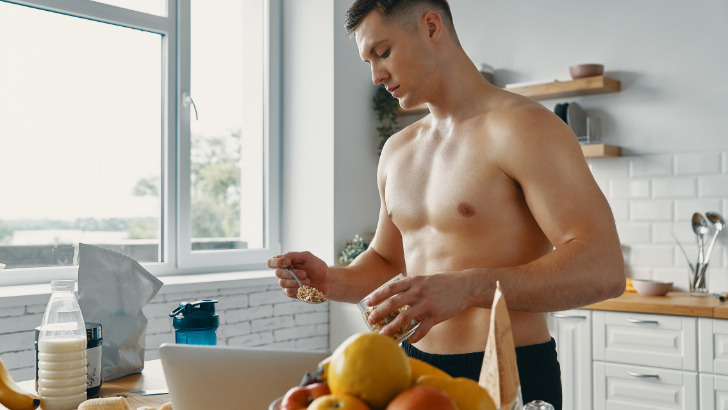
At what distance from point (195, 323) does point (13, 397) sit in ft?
1.34

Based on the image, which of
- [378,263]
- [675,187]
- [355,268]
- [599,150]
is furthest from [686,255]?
[355,268]

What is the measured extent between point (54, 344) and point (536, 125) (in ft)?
3.72

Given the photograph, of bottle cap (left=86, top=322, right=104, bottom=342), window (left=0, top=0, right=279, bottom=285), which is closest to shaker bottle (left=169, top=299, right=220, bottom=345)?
bottle cap (left=86, top=322, right=104, bottom=342)

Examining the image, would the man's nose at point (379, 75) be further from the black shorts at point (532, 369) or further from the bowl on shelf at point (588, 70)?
the bowl on shelf at point (588, 70)

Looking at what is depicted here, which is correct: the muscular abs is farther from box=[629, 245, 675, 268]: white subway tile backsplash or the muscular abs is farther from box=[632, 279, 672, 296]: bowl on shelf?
box=[629, 245, 675, 268]: white subway tile backsplash

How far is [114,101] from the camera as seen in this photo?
11.4 ft

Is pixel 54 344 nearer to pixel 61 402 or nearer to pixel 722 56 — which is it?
pixel 61 402

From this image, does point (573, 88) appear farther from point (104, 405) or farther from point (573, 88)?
point (104, 405)

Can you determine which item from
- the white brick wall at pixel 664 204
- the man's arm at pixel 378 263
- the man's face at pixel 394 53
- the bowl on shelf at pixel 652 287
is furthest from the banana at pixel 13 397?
the white brick wall at pixel 664 204

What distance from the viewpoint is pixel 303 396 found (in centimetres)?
66

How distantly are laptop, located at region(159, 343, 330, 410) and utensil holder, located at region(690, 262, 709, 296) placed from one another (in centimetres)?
302

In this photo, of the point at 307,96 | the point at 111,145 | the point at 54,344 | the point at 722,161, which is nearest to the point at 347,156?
the point at 307,96

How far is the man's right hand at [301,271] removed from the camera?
1715 millimetres

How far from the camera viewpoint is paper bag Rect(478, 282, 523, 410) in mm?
712
